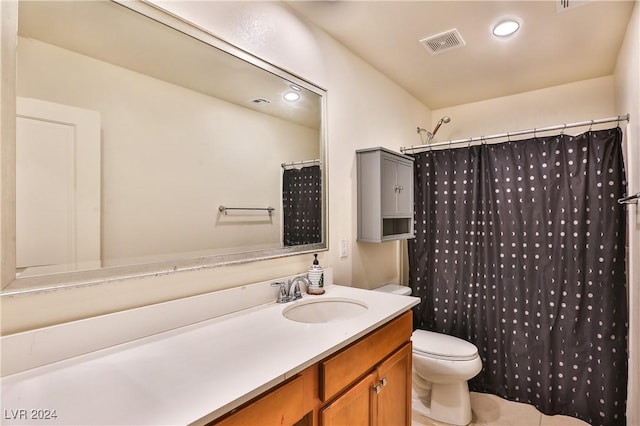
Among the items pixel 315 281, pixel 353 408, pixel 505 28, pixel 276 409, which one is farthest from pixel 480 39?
pixel 276 409

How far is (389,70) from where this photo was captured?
7.91 ft

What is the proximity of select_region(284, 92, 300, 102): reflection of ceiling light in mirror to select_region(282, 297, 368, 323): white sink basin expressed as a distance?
107 centimetres

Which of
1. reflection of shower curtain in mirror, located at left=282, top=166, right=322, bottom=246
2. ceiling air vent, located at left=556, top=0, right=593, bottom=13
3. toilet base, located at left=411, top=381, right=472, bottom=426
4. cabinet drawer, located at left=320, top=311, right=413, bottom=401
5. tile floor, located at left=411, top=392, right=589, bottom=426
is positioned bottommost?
tile floor, located at left=411, top=392, right=589, bottom=426

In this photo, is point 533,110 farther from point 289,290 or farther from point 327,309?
point 289,290

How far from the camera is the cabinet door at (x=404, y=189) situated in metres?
2.30

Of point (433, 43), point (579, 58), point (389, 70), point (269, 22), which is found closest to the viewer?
point (269, 22)

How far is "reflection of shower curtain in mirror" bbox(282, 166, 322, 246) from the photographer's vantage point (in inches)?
66.4

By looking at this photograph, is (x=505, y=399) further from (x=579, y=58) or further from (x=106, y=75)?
(x=106, y=75)

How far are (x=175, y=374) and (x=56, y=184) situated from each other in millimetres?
639

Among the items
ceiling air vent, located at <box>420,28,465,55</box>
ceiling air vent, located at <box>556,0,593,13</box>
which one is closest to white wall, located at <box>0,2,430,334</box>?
ceiling air vent, located at <box>420,28,465,55</box>

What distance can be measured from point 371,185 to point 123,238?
4.77ft

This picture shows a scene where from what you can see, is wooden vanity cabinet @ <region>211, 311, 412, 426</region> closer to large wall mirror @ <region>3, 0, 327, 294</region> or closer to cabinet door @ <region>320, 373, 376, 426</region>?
cabinet door @ <region>320, 373, 376, 426</region>

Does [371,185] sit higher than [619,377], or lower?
higher

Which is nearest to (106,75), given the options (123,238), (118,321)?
(123,238)
